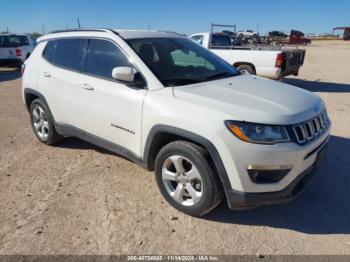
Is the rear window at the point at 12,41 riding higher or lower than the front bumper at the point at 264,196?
higher

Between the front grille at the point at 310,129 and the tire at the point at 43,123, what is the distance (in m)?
3.53

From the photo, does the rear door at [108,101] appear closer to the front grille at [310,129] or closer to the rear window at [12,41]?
the front grille at [310,129]

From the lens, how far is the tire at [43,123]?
496 cm

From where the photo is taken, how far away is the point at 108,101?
378 centimetres

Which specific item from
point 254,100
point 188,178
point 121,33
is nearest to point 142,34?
point 121,33

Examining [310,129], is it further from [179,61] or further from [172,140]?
[179,61]

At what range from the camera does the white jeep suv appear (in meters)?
2.86

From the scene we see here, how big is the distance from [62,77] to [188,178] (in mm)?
2377

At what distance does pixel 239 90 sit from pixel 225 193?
3.65 ft

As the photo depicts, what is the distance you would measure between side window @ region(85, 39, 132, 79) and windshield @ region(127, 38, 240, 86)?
20cm

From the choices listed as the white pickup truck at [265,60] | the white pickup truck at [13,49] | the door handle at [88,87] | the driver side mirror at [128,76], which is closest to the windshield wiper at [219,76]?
the driver side mirror at [128,76]

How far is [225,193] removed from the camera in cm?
303

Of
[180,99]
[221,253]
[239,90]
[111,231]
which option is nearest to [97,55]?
[180,99]

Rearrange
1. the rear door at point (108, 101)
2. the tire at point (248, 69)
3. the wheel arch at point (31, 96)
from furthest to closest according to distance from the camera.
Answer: the tire at point (248, 69)
the wheel arch at point (31, 96)
the rear door at point (108, 101)
